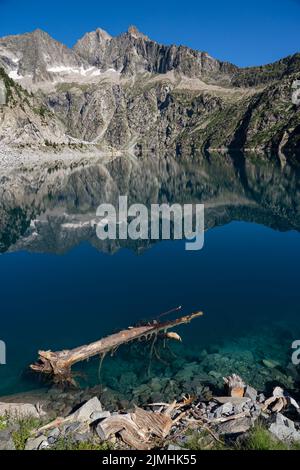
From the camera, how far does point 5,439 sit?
1562cm

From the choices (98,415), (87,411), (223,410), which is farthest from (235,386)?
(87,411)

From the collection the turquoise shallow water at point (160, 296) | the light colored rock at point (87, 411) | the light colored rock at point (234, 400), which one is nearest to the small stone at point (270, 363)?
the turquoise shallow water at point (160, 296)

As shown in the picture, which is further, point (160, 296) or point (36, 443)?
point (160, 296)

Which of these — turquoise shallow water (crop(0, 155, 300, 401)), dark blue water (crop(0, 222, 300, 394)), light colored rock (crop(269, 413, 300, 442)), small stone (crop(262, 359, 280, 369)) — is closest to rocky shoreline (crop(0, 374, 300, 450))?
light colored rock (crop(269, 413, 300, 442))

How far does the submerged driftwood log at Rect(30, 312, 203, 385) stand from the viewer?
2422 centimetres

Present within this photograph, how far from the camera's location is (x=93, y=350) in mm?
26297

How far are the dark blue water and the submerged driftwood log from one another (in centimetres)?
119

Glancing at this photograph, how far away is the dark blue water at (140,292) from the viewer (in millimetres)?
30031

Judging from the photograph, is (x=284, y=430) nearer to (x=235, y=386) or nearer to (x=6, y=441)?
(x=235, y=386)

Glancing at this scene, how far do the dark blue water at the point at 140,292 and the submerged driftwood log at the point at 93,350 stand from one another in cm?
119

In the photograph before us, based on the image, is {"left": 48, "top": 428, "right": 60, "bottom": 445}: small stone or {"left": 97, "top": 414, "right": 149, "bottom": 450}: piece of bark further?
{"left": 48, "top": 428, "right": 60, "bottom": 445}: small stone

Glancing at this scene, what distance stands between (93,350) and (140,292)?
40.4 feet

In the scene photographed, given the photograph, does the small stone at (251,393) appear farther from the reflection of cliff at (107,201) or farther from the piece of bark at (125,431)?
the reflection of cliff at (107,201)

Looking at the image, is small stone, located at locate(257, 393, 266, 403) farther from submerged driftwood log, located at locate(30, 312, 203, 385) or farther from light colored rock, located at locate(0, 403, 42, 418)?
light colored rock, located at locate(0, 403, 42, 418)
